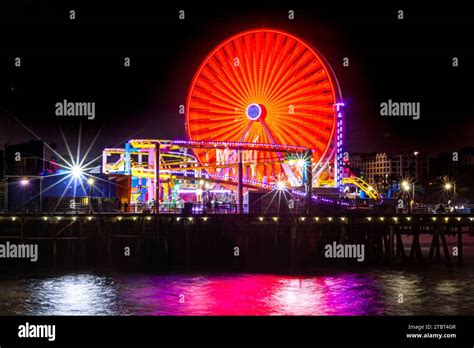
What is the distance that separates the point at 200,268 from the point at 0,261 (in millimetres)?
12078

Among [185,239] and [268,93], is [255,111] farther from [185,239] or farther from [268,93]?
[185,239]

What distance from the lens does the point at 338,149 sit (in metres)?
63.4

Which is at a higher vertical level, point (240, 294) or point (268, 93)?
point (268, 93)

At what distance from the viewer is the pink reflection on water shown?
26.9m

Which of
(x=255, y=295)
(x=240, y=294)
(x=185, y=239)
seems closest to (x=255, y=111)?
(x=185, y=239)

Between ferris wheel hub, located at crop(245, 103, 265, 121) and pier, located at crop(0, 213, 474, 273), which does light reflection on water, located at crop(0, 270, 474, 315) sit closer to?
pier, located at crop(0, 213, 474, 273)

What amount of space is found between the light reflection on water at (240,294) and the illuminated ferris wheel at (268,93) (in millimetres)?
20449

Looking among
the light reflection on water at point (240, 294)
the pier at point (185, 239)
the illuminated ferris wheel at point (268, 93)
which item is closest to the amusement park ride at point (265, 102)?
the illuminated ferris wheel at point (268, 93)

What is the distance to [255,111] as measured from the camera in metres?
54.5

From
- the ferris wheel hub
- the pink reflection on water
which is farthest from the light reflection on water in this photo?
the ferris wheel hub

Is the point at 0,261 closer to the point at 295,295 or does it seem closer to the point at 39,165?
the point at 39,165

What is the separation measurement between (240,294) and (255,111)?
88.1 feet
